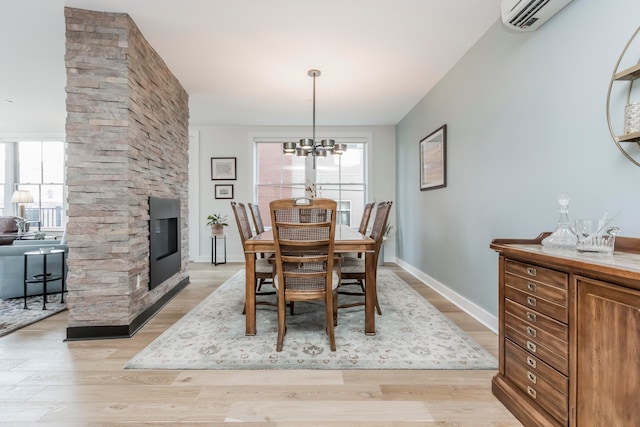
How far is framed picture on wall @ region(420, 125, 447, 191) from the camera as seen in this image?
3.55 metres

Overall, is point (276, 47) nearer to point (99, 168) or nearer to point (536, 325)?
point (99, 168)

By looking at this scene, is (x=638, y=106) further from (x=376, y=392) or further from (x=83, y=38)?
(x=83, y=38)

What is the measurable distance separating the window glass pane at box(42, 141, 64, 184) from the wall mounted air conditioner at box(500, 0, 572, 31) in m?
7.83

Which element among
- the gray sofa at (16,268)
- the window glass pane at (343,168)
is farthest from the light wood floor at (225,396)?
the window glass pane at (343,168)

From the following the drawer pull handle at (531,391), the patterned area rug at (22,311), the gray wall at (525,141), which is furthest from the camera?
the patterned area rug at (22,311)

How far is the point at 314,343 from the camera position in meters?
2.31

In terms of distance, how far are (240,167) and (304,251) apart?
157 inches

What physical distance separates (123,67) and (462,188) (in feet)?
10.4

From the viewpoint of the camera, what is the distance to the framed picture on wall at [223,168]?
227 inches

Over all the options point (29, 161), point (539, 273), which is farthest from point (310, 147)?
point (29, 161)

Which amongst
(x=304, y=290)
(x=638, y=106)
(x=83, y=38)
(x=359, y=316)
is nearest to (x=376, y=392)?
(x=304, y=290)

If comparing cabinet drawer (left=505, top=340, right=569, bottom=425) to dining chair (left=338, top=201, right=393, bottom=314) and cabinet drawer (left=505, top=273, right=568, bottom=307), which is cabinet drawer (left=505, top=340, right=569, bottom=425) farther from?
dining chair (left=338, top=201, right=393, bottom=314)

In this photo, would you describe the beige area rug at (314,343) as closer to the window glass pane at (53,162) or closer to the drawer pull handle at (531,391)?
the drawer pull handle at (531,391)

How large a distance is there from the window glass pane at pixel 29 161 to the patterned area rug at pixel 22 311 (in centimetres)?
421
